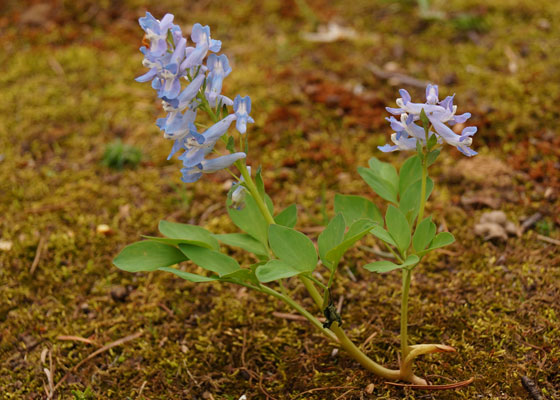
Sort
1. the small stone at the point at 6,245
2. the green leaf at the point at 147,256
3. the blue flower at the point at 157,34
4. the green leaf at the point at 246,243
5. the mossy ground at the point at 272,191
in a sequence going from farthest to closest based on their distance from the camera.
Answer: the small stone at the point at 6,245 < the mossy ground at the point at 272,191 < the green leaf at the point at 246,243 < the green leaf at the point at 147,256 < the blue flower at the point at 157,34

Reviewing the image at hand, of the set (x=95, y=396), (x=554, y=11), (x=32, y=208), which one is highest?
(x=554, y=11)

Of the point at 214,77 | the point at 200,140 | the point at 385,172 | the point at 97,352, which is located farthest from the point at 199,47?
the point at 97,352

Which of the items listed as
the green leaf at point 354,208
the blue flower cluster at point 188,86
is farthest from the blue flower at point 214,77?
the green leaf at point 354,208

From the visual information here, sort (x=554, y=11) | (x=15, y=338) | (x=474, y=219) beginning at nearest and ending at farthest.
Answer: (x=15, y=338), (x=474, y=219), (x=554, y=11)

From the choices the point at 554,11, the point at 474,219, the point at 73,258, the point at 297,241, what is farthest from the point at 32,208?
the point at 554,11

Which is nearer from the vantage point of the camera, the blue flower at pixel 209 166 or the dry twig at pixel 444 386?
the blue flower at pixel 209 166

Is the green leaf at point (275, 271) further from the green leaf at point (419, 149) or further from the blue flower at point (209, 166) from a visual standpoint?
the green leaf at point (419, 149)

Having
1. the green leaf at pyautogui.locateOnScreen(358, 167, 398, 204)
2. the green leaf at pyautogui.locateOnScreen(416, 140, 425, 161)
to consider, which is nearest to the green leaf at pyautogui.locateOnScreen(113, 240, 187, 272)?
the green leaf at pyautogui.locateOnScreen(358, 167, 398, 204)

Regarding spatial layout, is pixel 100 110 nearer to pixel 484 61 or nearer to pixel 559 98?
pixel 484 61
